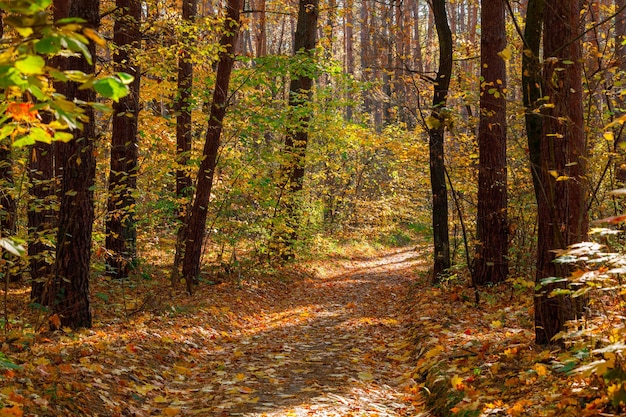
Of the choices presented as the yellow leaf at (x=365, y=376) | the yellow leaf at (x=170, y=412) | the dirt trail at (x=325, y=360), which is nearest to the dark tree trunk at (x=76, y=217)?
the dirt trail at (x=325, y=360)

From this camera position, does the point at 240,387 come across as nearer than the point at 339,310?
Yes

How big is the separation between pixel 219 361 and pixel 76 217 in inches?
102

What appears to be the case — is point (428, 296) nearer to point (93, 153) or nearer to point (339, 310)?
point (339, 310)

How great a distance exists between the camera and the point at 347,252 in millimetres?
22641

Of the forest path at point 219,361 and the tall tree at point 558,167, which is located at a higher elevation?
the tall tree at point 558,167

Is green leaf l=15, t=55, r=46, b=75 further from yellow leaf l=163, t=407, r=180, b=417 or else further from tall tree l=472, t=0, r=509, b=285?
tall tree l=472, t=0, r=509, b=285

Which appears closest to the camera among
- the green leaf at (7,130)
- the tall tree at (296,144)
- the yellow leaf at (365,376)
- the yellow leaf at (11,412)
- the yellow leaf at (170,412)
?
the green leaf at (7,130)

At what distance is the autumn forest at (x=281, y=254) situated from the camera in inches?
156

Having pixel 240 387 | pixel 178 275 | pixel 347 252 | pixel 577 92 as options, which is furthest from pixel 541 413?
pixel 347 252

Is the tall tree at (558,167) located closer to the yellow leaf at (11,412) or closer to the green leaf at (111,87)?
the green leaf at (111,87)

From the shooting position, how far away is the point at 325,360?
6.99 metres

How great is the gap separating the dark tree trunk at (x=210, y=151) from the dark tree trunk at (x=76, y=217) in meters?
3.55

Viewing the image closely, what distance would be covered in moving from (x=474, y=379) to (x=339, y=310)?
5.70 meters

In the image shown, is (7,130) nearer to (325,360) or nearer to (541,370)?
(541,370)
